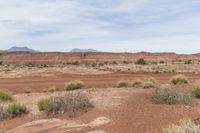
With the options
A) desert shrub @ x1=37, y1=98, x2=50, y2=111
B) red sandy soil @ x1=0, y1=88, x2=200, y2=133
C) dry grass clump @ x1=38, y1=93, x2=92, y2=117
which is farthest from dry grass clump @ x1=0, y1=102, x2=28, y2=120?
dry grass clump @ x1=38, y1=93, x2=92, y2=117

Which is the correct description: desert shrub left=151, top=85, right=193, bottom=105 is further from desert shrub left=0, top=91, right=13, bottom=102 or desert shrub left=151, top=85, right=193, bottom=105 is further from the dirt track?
the dirt track

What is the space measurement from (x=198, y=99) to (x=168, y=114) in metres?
4.05

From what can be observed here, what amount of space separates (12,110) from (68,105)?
290 centimetres

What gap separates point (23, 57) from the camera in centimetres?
15100

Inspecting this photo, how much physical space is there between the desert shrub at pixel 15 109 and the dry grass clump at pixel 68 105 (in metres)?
1.39

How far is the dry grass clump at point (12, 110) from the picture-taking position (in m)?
16.9

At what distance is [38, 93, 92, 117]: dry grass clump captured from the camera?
50.9ft

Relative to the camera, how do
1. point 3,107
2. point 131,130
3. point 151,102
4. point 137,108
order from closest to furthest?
point 131,130 → point 137,108 → point 151,102 → point 3,107

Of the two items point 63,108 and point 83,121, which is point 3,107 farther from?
point 83,121

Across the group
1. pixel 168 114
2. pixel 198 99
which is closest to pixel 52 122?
pixel 168 114

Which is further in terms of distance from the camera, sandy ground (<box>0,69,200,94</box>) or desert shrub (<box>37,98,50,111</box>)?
sandy ground (<box>0,69,200,94</box>)

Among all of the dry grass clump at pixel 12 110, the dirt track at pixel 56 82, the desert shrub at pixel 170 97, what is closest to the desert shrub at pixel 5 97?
the dry grass clump at pixel 12 110

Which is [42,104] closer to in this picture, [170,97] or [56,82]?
[170,97]

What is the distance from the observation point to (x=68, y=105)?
1561 cm
